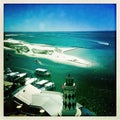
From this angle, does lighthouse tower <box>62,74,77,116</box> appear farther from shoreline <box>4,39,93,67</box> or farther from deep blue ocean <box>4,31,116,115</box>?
shoreline <box>4,39,93,67</box>

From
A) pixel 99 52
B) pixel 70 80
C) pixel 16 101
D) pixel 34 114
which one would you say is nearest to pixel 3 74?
pixel 16 101

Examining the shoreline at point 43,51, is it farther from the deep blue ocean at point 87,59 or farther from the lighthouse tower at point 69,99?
the lighthouse tower at point 69,99

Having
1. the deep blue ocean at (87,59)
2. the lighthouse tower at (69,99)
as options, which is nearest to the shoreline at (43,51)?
the deep blue ocean at (87,59)

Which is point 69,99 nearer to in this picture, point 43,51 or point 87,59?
point 87,59

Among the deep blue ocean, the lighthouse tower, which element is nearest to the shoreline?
the deep blue ocean

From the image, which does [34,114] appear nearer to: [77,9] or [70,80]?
[70,80]
